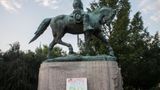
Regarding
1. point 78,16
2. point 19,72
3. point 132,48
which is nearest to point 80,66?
point 78,16

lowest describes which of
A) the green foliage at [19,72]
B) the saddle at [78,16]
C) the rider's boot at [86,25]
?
the green foliage at [19,72]

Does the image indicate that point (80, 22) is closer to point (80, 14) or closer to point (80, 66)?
point (80, 14)

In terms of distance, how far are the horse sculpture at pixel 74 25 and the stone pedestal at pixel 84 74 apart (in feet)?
2.35

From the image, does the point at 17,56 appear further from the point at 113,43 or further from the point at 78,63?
the point at 78,63

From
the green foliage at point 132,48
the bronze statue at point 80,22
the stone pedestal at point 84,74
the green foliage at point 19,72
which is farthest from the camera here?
the green foliage at point 132,48

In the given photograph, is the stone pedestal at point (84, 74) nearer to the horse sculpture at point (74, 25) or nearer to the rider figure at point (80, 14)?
the horse sculpture at point (74, 25)

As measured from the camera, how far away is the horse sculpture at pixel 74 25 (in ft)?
32.6

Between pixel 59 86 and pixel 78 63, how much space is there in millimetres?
825

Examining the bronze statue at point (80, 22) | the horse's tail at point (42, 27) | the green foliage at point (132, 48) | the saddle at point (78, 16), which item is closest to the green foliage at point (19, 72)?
the green foliage at point (132, 48)

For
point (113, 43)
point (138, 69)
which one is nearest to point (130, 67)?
point (138, 69)

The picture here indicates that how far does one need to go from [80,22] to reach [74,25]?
0.21 m

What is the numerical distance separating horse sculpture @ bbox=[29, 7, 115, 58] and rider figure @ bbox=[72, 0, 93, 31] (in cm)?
15

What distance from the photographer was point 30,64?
2709 centimetres

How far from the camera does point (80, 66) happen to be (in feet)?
31.0
